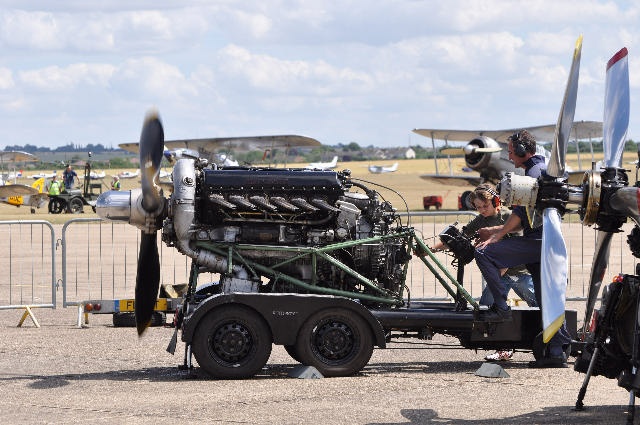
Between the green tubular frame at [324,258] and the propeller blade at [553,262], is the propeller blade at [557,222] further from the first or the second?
the green tubular frame at [324,258]

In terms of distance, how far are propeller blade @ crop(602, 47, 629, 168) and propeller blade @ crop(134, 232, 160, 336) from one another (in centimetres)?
412

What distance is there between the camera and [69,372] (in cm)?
942

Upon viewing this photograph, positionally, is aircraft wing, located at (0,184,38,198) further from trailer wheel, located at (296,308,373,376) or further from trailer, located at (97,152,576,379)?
trailer wheel, located at (296,308,373,376)

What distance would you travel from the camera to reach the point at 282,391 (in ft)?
27.5

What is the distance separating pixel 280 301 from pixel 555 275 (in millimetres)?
2685

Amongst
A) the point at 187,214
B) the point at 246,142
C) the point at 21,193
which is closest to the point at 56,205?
the point at 246,142

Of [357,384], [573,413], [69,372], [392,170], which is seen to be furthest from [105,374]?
[392,170]

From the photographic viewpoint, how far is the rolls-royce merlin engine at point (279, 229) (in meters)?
9.30

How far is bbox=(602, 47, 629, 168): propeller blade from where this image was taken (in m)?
7.46

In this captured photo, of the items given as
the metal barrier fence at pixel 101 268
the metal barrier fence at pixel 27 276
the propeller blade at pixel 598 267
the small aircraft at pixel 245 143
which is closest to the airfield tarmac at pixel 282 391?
the propeller blade at pixel 598 267

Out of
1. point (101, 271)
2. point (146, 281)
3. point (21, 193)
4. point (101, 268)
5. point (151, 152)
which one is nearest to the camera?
point (151, 152)

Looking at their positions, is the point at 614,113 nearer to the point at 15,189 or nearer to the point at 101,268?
the point at 101,268

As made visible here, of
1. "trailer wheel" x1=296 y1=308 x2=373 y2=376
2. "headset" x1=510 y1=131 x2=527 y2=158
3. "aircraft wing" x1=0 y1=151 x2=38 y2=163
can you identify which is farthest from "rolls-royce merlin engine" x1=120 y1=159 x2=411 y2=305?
"aircraft wing" x1=0 y1=151 x2=38 y2=163

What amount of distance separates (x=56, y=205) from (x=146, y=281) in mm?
36416
